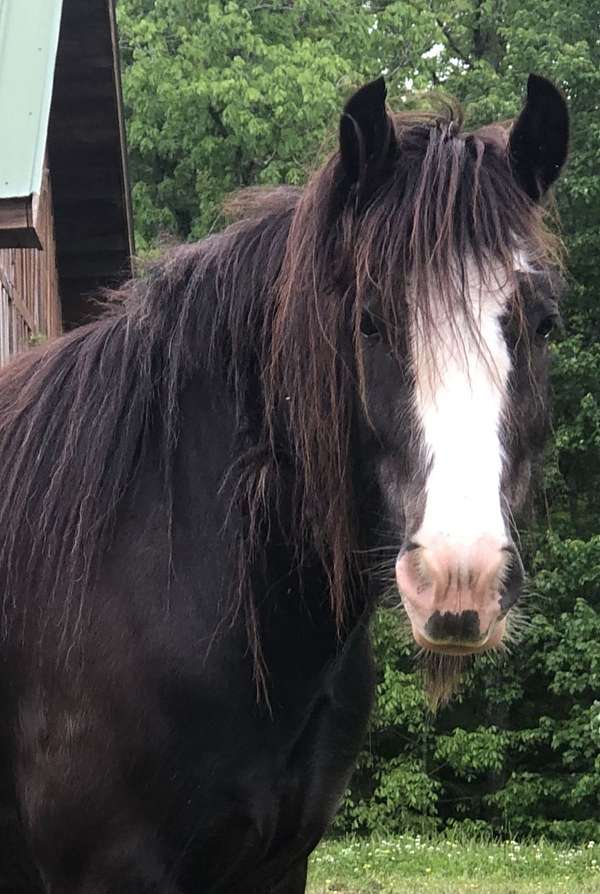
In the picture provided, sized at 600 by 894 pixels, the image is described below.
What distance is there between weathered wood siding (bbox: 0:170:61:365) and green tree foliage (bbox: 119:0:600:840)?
2537mm

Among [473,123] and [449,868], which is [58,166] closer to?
[473,123]

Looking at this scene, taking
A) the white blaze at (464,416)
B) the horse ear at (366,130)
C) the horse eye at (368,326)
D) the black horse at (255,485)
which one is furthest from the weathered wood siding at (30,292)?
the white blaze at (464,416)

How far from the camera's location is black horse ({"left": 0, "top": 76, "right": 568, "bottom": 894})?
6.57ft

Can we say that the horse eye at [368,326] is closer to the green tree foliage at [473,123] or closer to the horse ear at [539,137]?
the horse ear at [539,137]

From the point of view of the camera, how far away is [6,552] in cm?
246

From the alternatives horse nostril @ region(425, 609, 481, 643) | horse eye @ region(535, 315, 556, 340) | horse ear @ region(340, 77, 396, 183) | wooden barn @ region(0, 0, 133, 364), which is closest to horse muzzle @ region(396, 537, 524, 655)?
horse nostril @ region(425, 609, 481, 643)

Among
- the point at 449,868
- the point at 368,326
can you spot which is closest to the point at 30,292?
the point at 449,868

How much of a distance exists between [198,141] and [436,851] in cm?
1099

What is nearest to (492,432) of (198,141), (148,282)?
(148,282)

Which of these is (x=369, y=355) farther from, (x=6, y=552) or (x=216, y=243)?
(x=6, y=552)

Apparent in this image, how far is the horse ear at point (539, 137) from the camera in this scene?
7.18ft

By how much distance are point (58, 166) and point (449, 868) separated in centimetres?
603

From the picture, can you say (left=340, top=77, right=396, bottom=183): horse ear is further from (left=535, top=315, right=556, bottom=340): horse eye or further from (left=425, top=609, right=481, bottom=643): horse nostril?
(left=425, top=609, right=481, bottom=643): horse nostril

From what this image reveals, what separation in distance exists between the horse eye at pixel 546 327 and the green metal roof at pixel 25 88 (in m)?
2.66
